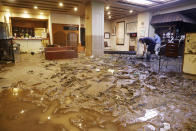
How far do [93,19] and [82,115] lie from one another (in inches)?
263

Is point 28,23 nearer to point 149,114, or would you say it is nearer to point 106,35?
point 106,35

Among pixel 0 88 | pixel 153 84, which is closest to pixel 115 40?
pixel 153 84

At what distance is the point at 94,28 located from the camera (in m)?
7.48

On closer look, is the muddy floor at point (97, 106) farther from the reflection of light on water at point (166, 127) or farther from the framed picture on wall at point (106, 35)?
the framed picture on wall at point (106, 35)

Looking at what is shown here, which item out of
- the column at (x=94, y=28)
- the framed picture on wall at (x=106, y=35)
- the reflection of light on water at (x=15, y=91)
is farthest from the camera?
the framed picture on wall at (x=106, y=35)

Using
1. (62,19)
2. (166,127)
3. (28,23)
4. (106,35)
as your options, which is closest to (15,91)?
(166,127)

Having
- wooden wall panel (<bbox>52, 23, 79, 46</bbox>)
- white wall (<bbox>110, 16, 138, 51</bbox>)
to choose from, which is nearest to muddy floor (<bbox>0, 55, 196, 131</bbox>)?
wooden wall panel (<bbox>52, 23, 79, 46</bbox>)

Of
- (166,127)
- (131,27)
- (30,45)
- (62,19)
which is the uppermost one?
(62,19)

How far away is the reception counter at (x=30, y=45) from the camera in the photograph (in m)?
9.45

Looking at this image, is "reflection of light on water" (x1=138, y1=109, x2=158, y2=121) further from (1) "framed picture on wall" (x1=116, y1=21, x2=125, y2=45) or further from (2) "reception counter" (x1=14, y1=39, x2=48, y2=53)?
(1) "framed picture on wall" (x1=116, y1=21, x2=125, y2=45)

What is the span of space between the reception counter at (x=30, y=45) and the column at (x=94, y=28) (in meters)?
4.30

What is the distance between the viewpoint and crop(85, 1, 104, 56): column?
7.30 metres

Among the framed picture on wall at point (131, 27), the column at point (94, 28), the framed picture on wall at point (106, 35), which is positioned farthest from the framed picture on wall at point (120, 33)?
the column at point (94, 28)

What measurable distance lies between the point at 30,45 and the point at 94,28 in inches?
220
